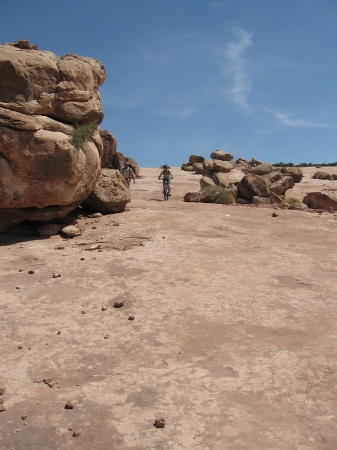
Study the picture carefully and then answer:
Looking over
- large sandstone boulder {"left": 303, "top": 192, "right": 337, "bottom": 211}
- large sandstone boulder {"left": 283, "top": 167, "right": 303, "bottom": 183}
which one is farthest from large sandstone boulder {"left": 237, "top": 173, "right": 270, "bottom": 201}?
large sandstone boulder {"left": 283, "top": 167, "right": 303, "bottom": 183}

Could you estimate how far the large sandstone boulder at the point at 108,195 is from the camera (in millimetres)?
10836

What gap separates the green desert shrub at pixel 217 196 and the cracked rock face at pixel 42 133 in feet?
21.8

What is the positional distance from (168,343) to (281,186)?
15.5 meters

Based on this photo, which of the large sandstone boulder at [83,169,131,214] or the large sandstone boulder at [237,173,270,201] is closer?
the large sandstone boulder at [83,169,131,214]

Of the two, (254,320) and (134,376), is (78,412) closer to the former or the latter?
(134,376)

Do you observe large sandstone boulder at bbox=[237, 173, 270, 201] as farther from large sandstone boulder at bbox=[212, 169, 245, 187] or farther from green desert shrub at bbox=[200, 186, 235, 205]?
large sandstone boulder at bbox=[212, 169, 245, 187]

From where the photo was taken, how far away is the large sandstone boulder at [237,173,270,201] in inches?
645

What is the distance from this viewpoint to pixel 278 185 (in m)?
19.1

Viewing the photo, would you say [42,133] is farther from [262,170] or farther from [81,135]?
[262,170]

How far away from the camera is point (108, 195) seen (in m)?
10.9

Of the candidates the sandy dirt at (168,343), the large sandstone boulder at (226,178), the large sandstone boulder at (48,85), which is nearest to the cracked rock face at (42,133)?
the large sandstone boulder at (48,85)

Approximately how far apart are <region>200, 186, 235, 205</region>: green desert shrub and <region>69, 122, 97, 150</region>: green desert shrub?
23.0ft

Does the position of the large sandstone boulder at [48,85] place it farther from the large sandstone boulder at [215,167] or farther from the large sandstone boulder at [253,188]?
the large sandstone boulder at [215,167]

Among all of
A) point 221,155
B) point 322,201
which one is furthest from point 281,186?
point 221,155
